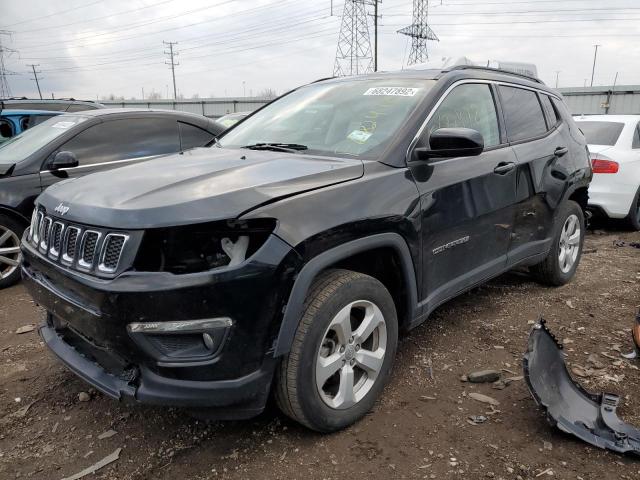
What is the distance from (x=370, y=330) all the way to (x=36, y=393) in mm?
2029

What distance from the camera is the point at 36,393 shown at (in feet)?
9.68

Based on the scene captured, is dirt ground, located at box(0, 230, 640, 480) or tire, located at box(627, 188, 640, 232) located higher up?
dirt ground, located at box(0, 230, 640, 480)

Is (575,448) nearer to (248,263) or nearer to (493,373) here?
(493,373)

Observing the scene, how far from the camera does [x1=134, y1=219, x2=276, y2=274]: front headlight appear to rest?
78.6 inches

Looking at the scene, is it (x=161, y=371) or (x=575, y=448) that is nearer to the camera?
(x=161, y=371)

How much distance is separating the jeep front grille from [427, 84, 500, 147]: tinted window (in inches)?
73.8

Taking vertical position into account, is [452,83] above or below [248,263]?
above

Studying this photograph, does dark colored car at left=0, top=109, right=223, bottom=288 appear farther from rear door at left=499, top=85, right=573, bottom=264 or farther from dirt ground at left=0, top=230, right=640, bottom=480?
rear door at left=499, top=85, right=573, bottom=264

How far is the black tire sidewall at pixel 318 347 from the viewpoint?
222 cm

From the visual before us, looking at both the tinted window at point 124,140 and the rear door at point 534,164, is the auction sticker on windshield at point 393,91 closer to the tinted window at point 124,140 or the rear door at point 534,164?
the rear door at point 534,164

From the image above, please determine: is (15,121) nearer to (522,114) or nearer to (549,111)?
(522,114)

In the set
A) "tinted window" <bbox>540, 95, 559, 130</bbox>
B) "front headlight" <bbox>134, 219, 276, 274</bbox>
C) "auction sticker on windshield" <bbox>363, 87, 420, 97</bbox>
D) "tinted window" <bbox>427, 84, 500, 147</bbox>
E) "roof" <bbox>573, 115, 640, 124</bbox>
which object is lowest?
"roof" <bbox>573, 115, 640, 124</bbox>

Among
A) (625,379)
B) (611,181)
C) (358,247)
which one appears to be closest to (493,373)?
(625,379)

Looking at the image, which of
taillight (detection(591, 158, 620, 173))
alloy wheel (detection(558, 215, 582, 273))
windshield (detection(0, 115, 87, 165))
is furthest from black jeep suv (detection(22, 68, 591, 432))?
taillight (detection(591, 158, 620, 173))
